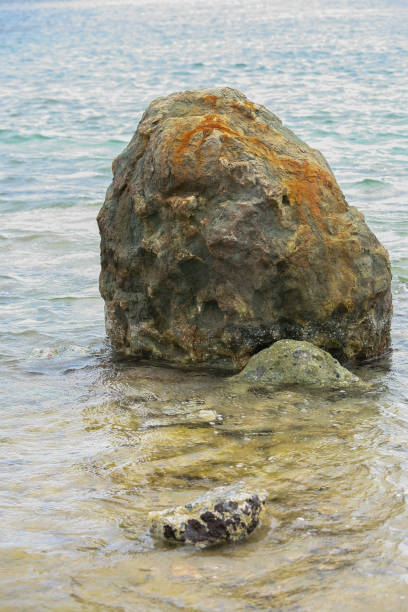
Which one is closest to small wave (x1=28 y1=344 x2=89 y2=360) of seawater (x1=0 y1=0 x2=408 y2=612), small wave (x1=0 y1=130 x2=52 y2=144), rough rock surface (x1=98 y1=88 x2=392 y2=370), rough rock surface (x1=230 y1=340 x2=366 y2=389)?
seawater (x1=0 y1=0 x2=408 y2=612)

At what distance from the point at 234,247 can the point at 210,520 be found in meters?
2.19

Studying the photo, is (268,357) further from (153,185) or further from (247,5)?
(247,5)

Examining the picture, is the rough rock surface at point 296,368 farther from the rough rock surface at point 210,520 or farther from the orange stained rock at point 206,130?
the rough rock surface at point 210,520

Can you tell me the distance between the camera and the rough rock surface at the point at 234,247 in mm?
4781

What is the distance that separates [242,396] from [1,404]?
58.0 inches

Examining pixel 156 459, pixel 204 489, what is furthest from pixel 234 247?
pixel 204 489

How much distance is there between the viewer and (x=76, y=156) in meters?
14.5

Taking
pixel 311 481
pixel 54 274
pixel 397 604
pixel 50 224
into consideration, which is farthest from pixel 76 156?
pixel 397 604

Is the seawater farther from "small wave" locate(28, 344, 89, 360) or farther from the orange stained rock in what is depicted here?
the orange stained rock

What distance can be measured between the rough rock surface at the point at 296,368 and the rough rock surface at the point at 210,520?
5.75 ft

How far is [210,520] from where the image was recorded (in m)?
2.88

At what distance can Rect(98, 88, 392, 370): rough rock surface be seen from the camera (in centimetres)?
478

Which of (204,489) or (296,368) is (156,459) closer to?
(204,489)

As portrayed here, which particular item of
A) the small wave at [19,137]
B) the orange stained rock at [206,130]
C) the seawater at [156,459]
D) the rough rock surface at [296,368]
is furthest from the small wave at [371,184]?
the small wave at [19,137]
